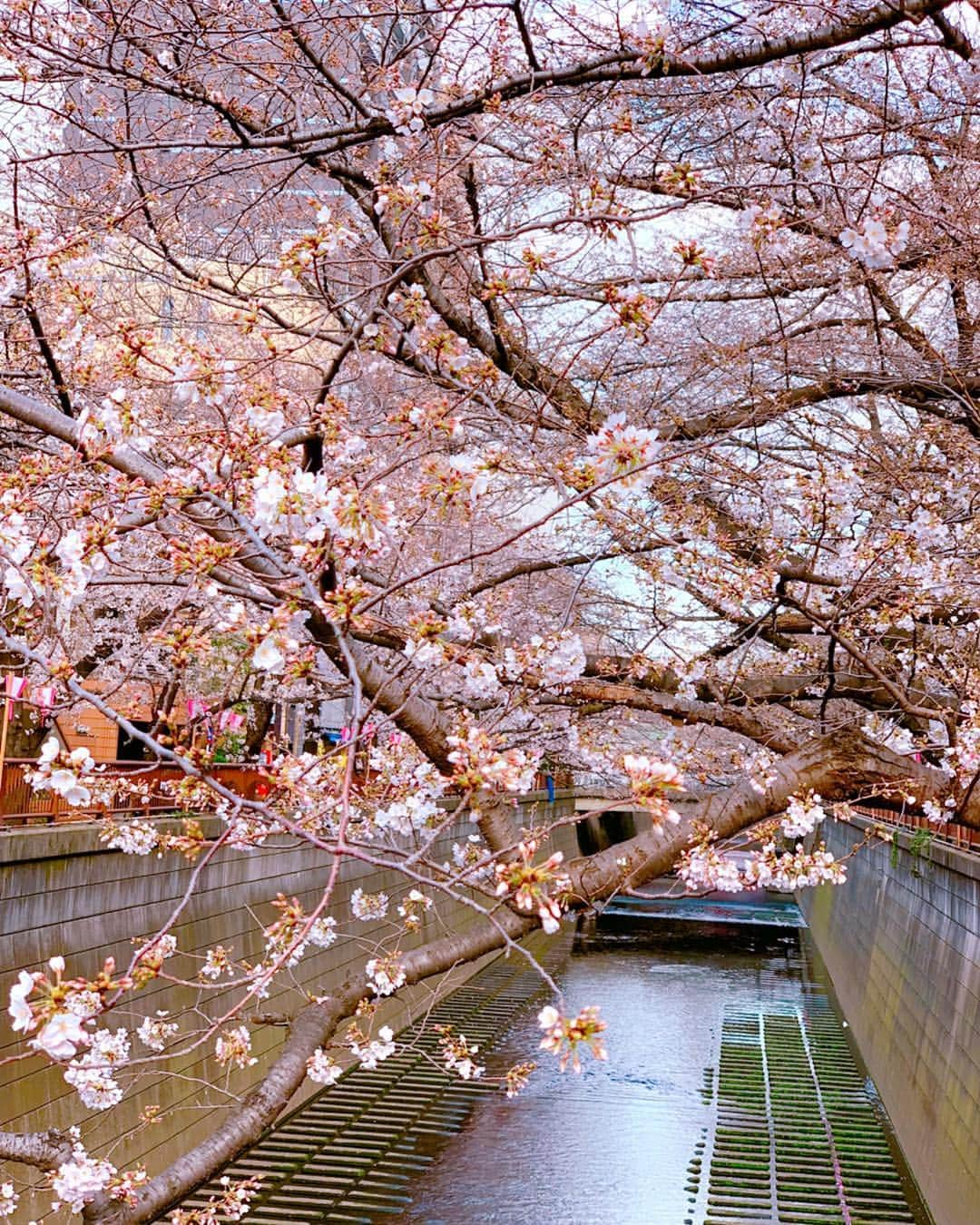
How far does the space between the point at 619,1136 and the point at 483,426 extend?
359 inches

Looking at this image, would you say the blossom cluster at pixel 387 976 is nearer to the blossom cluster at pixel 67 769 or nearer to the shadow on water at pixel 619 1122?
the blossom cluster at pixel 67 769

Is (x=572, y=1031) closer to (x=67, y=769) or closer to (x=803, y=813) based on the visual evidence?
(x=67, y=769)

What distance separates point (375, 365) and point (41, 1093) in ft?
20.2

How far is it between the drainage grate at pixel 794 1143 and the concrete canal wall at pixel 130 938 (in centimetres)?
348

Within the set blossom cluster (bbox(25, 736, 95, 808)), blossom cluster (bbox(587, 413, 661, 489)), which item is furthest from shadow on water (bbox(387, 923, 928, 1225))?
blossom cluster (bbox(587, 413, 661, 489))

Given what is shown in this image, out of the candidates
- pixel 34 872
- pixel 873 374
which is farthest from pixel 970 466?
Answer: pixel 34 872

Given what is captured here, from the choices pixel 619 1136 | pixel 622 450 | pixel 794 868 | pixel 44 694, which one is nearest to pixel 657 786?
pixel 622 450

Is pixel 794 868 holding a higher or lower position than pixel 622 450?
lower

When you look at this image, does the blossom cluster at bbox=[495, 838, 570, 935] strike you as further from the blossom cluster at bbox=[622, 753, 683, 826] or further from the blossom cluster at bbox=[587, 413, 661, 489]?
the blossom cluster at bbox=[587, 413, 661, 489]

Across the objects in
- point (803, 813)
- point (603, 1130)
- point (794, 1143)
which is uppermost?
point (803, 813)

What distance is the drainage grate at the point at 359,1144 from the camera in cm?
1113

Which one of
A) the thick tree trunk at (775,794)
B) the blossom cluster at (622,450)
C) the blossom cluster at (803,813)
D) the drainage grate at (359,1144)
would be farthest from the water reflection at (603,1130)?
the blossom cluster at (622,450)

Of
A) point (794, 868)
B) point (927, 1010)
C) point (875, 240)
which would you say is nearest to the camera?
point (875, 240)

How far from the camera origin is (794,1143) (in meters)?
13.2
